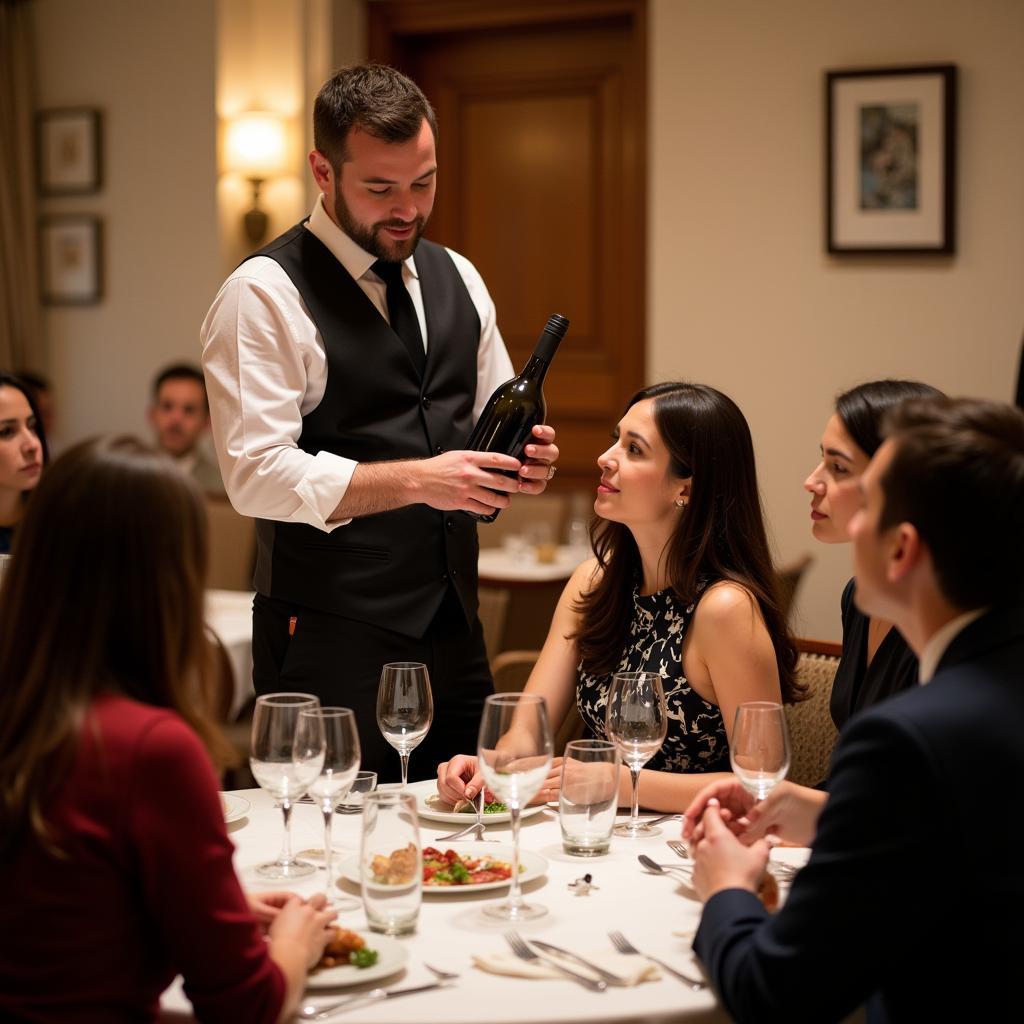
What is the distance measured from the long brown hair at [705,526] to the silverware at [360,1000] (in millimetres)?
1090

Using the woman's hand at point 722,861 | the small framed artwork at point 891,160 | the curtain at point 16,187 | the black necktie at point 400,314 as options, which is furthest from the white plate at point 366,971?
the curtain at point 16,187

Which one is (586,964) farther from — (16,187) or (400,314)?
(16,187)

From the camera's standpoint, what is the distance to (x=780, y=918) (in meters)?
1.27

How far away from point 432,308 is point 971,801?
1677 mm

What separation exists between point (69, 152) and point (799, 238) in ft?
11.5

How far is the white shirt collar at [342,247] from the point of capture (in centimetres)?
252

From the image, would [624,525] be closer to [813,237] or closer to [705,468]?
[705,468]

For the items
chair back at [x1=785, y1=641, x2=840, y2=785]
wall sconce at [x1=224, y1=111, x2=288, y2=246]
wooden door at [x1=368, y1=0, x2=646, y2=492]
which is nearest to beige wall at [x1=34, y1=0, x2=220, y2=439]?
wall sconce at [x1=224, y1=111, x2=288, y2=246]

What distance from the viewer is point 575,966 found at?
4.54ft

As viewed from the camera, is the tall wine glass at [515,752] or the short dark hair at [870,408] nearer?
the tall wine glass at [515,752]

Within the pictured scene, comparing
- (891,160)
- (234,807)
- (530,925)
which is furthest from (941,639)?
(891,160)

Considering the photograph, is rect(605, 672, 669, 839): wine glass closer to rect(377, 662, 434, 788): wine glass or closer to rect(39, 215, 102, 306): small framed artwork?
rect(377, 662, 434, 788): wine glass

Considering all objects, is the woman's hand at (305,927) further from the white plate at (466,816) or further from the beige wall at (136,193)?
the beige wall at (136,193)

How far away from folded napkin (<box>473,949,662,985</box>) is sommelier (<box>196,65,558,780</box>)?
3.29ft
